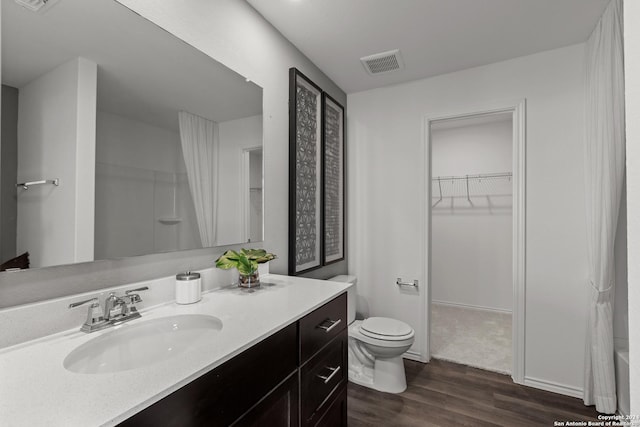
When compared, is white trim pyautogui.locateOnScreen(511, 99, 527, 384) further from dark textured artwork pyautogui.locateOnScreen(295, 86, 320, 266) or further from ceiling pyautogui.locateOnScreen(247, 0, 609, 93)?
dark textured artwork pyautogui.locateOnScreen(295, 86, 320, 266)

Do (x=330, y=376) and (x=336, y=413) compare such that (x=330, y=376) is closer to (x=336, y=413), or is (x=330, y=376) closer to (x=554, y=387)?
(x=336, y=413)

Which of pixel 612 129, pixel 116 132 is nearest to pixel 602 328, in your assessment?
pixel 612 129

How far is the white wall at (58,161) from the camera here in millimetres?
921

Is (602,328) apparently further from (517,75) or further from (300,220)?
(300,220)

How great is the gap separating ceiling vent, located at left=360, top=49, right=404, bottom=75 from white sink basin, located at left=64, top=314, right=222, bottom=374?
2.15m

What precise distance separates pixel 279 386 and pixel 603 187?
86.0 inches

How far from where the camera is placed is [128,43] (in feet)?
3.84

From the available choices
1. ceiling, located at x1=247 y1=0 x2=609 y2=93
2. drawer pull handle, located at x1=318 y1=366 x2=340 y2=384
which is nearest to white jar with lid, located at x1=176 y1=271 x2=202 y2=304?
drawer pull handle, located at x1=318 y1=366 x2=340 y2=384

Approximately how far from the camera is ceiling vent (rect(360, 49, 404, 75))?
2.30 meters

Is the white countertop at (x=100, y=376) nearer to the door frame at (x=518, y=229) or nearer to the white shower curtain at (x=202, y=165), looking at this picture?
the white shower curtain at (x=202, y=165)

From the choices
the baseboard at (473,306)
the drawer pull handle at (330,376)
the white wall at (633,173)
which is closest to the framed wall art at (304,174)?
the drawer pull handle at (330,376)

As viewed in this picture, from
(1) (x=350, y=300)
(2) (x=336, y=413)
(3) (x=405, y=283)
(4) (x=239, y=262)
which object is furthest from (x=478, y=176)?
(4) (x=239, y=262)

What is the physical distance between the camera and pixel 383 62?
240 centimetres

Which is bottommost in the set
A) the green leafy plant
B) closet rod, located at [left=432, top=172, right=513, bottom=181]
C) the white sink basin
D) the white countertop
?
the white sink basin
